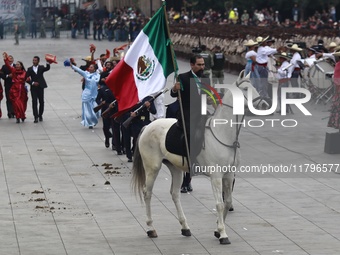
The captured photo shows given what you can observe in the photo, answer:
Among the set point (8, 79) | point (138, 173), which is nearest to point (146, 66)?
point (138, 173)

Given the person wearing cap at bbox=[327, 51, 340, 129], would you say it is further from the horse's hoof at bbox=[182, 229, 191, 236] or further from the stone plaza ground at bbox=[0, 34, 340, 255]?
the horse's hoof at bbox=[182, 229, 191, 236]

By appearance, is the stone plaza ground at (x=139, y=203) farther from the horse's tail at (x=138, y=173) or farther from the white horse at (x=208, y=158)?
the horse's tail at (x=138, y=173)

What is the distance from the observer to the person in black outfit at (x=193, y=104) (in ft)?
44.5

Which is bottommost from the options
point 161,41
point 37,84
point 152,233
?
point 37,84

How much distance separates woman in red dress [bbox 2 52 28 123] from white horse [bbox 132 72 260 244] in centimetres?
1307

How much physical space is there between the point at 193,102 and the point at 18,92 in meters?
14.2

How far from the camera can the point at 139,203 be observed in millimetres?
15844

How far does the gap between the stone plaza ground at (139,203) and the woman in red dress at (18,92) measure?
6.61 feet

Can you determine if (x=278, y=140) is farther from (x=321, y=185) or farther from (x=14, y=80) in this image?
(x=14, y=80)

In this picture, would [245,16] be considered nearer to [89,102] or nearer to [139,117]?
[89,102]

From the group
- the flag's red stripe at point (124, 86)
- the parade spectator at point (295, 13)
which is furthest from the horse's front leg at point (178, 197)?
the parade spectator at point (295, 13)

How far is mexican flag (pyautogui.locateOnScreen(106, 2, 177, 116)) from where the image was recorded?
1402 centimetres

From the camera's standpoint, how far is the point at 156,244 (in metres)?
13.3

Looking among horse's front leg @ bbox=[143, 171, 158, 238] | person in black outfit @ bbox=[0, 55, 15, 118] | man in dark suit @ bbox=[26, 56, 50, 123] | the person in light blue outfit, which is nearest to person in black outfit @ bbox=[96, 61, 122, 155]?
the person in light blue outfit
